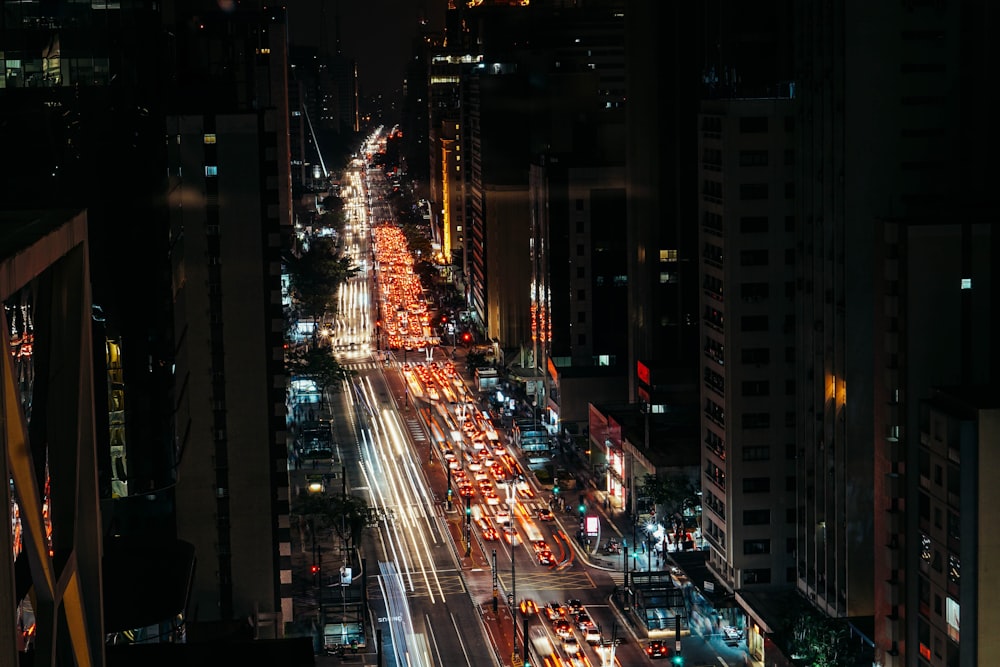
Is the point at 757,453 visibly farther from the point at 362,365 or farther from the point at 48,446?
the point at 362,365

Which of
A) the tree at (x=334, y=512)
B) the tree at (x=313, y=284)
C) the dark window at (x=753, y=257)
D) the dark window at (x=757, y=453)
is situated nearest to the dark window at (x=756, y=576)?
the dark window at (x=757, y=453)

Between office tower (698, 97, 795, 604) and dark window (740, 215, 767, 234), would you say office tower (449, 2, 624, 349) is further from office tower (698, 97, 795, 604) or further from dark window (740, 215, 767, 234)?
dark window (740, 215, 767, 234)

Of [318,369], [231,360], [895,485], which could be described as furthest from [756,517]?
[318,369]

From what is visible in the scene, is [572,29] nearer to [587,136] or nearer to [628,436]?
[587,136]

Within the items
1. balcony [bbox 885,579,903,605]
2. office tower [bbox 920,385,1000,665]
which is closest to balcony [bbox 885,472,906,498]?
office tower [bbox 920,385,1000,665]

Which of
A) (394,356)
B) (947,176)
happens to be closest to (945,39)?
(947,176)
